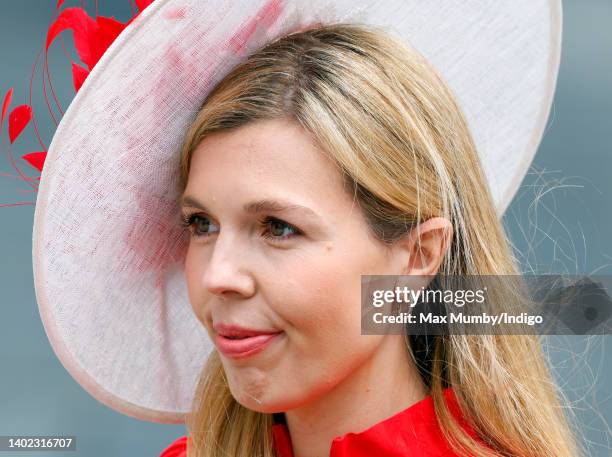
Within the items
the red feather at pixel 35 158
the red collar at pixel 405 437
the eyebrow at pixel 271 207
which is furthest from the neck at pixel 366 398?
the red feather at pixel 35 158

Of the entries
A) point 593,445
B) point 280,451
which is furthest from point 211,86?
point 593,445

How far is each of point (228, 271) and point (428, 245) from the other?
0.31 metres

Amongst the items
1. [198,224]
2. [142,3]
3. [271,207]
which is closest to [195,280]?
[198,224]

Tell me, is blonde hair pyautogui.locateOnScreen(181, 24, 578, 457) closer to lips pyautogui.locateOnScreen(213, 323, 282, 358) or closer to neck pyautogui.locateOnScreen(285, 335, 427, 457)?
neck pyautogui.locateOnScreen(285, 335, 427, 457)

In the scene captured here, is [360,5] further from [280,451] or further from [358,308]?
[280,451]

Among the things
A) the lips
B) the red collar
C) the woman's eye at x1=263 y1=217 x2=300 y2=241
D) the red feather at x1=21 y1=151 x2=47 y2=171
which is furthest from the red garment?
the red feather at x1=21 y1=151 x2=47 y2=171

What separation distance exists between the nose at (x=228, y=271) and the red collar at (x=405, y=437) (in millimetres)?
274

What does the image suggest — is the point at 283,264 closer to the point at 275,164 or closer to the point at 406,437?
the point at 275,164

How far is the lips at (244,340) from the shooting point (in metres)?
1.27

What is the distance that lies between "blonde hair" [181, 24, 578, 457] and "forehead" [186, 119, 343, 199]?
0.02 metres

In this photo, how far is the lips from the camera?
1.27m

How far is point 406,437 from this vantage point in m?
1.35

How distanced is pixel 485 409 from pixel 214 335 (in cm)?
42

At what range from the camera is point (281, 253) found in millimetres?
1254
